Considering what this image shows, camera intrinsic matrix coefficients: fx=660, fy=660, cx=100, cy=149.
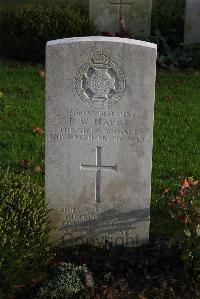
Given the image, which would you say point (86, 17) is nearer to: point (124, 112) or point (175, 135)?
point (175, 135)

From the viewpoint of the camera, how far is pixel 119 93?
460 centimetres

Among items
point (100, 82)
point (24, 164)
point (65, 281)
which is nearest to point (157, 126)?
point (24, 164)

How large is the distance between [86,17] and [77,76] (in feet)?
20.7

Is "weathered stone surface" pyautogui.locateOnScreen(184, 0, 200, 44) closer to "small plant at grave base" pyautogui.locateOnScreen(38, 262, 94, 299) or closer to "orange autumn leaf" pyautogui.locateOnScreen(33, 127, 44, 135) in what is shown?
"orange autumn leaf" pyautogui.locateOnScreen(33, 127, 44, 135)

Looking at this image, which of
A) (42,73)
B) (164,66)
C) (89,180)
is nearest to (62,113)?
(89,180)

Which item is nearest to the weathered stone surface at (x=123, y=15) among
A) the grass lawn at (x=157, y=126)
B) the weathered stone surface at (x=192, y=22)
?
the weathered stone surface at (x=192, y=22)

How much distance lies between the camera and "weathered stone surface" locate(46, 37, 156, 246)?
4.51 meters

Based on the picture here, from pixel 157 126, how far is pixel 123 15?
3.75 meters

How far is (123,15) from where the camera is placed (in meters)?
10.9

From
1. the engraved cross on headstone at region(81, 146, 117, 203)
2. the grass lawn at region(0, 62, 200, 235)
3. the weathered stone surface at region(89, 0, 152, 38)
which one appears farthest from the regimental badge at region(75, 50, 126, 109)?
the weathered stone surface at region(89, 0, 152, 38)

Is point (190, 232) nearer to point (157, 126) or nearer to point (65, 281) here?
point (65, 281)

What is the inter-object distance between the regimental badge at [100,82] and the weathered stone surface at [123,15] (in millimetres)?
6372

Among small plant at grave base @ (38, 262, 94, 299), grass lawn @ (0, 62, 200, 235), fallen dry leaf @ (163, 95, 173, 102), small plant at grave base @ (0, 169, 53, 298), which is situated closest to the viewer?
small plant at grave base @ (0, 169, 53, 298)

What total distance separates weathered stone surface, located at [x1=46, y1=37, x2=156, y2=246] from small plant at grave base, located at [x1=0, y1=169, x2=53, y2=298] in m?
0.29
